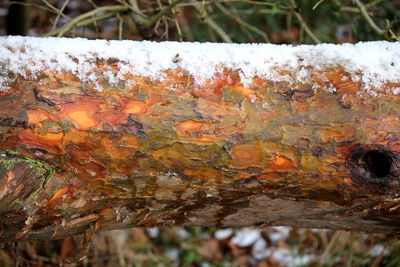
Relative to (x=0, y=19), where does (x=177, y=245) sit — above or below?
below

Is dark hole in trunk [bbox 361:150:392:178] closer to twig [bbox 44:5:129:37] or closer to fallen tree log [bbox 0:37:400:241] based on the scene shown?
fallen tree log [bbox 0:37:400:241]

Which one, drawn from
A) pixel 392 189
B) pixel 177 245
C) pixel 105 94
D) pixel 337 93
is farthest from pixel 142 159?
pixel 177 245

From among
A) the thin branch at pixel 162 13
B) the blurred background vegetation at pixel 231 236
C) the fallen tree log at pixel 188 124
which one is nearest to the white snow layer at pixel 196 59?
the fallen tree log at pixel 188 124

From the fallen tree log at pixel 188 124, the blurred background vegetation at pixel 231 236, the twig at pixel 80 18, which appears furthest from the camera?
the blurred background vegetation at pixel 231 236

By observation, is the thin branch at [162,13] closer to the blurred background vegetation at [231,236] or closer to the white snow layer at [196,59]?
the blurred background vegetation at [231,236]

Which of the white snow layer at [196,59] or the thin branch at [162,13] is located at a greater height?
the thin branch at [162,13]

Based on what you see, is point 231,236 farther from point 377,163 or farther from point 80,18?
point 377,163

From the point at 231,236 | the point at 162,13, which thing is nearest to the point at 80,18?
the point at 162,13

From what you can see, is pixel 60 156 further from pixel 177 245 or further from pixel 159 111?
pixel 177 245

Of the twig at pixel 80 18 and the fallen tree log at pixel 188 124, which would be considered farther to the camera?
the twig at pixel 80 18
